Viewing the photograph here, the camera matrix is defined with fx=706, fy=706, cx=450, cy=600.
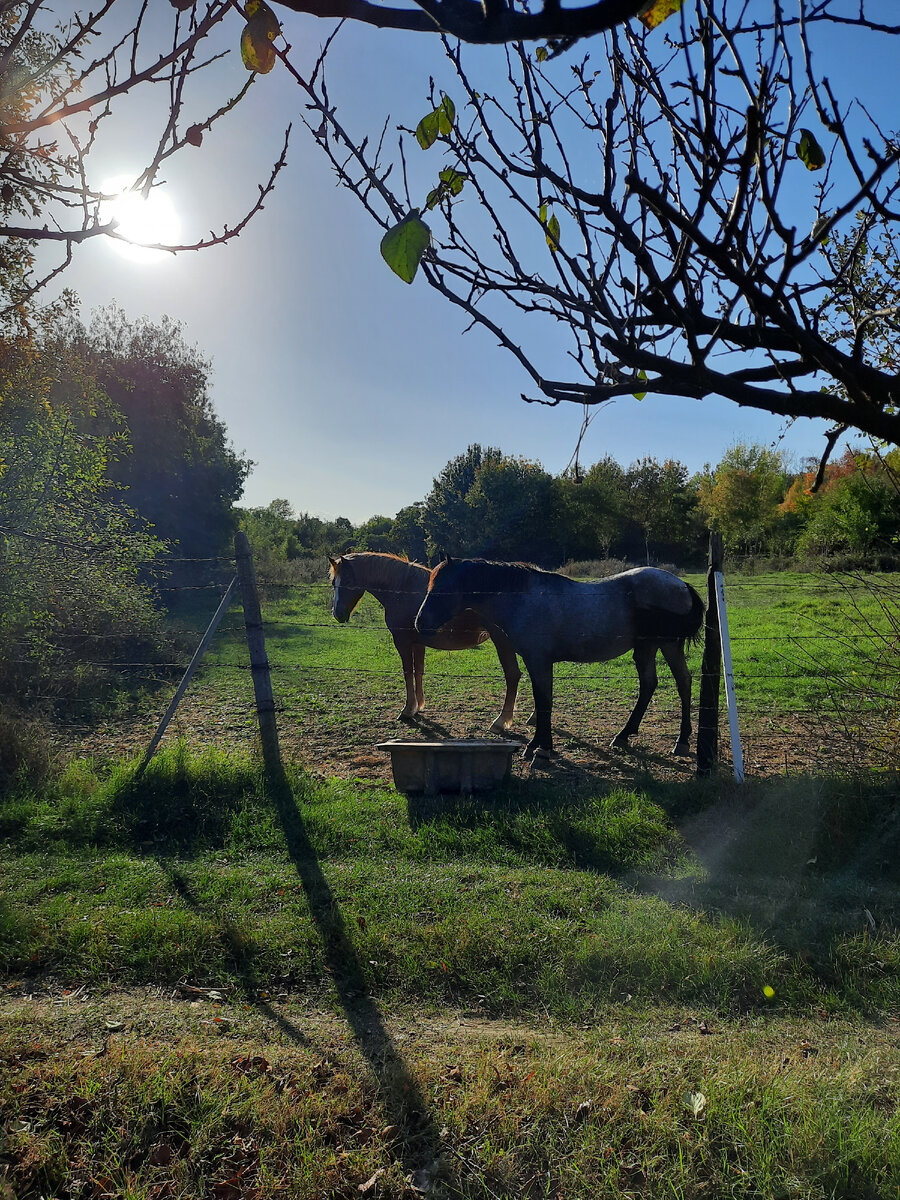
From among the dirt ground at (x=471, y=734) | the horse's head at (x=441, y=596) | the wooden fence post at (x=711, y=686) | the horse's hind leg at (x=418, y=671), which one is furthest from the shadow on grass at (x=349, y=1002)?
the wooden fence post at (x=711, y=686)

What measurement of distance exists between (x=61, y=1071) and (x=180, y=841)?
283 centimetres

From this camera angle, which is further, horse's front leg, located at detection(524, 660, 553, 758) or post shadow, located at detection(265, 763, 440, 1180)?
horse's front leg, located at detection(524, 660, 553, 758)

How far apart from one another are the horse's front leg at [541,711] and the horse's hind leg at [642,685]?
2.73 ft

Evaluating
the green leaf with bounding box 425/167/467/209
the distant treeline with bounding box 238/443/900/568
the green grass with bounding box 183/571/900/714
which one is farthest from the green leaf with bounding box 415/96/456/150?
the distant treeline with bounding box 238/443/900/568

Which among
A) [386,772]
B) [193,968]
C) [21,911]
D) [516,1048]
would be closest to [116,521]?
[386,772]

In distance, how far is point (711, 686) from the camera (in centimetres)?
635

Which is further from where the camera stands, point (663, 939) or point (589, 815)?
point (589, 815)

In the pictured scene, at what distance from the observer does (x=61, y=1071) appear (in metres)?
2.92

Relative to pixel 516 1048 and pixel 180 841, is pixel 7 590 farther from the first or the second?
pixel 516 1048

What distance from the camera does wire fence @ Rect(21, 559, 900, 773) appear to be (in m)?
6.16

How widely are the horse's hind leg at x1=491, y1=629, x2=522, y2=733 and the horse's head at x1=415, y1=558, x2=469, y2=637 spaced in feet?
3.18

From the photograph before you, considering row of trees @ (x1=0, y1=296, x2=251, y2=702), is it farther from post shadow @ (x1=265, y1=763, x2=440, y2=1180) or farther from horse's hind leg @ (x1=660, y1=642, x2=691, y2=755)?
horse's hind leg @ (x1=660, y1=642, x2=691, y2=755)

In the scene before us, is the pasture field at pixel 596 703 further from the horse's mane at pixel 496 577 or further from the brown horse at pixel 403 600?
the horse's mane at pixel 496 577

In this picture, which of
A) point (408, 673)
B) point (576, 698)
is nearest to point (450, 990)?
point (408, 673)
